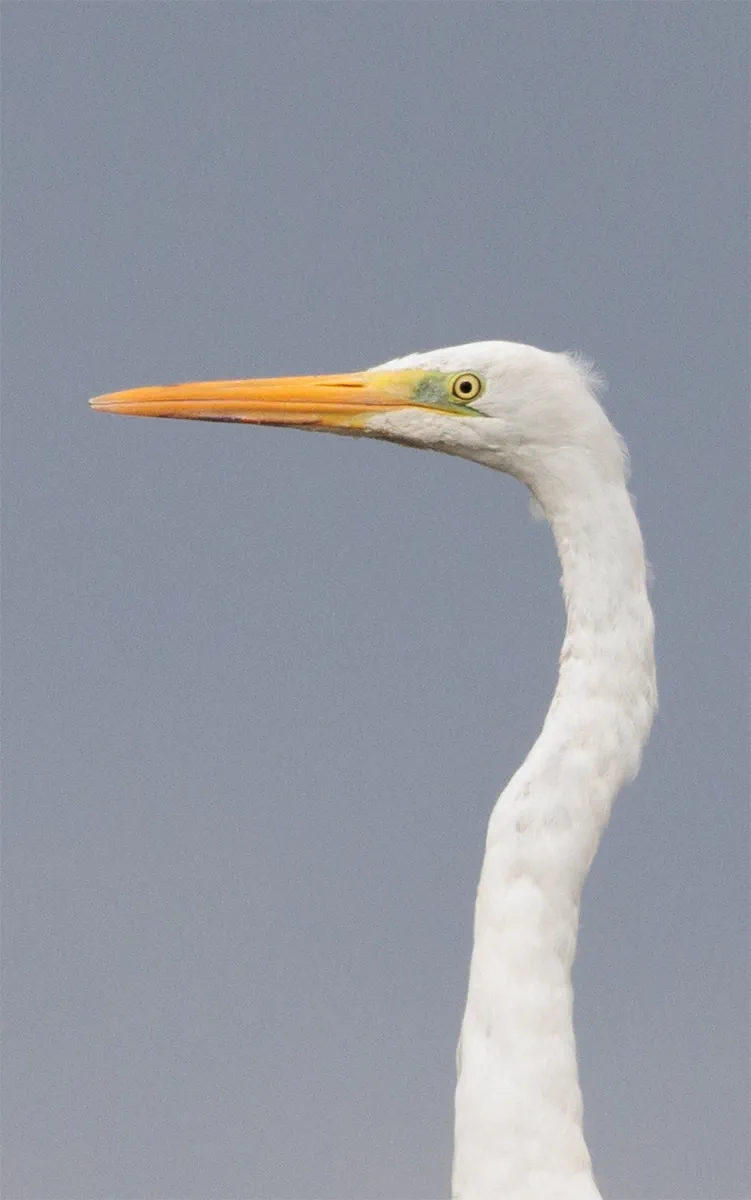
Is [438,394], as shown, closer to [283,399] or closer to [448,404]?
[448,404]

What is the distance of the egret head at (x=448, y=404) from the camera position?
19.8 feet

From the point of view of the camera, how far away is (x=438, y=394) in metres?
6.39

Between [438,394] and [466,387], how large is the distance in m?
0.14

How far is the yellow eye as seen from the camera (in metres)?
6.26

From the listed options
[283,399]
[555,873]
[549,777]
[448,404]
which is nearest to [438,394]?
[448,404]

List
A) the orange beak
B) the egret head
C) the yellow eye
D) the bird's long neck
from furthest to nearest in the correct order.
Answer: the orange beak, the yellow eye, the egret head, the bird's long neck

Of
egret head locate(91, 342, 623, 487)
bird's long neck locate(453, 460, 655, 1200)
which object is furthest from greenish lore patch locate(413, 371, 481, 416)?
bird's long neck locate(453, 460, 655, 1200)

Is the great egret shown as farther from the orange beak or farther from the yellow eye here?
the orange beak

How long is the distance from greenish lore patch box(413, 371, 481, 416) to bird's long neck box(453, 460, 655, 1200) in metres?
0.60


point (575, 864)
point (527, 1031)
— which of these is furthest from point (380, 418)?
point (527, 1031)

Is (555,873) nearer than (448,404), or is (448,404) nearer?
(555,873)

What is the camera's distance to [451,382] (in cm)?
634

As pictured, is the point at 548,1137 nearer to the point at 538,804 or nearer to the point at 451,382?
the point at 538,804

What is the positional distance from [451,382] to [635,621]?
1.23 metres
